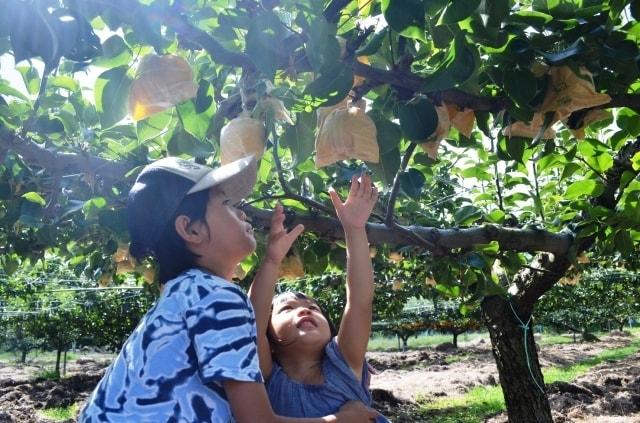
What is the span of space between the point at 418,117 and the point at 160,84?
475mm

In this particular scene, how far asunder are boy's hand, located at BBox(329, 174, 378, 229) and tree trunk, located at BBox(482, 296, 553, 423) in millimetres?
2588

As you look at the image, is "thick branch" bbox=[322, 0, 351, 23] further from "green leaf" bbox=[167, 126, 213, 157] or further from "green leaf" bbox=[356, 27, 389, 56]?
"green leaf" bbox=[167, 126, 213, 157]

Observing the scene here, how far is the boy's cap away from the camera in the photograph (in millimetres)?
1126

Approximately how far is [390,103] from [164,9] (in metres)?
0.49

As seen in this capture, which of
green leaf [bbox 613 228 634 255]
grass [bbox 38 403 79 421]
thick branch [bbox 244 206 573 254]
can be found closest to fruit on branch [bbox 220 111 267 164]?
thick branch [bbox 244 206 573 254]

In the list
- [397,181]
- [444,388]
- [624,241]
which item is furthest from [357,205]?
[444,388]

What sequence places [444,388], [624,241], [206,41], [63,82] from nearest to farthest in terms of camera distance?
[206,41], [63,82], [624,241], [444,388]

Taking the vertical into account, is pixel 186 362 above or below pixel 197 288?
below

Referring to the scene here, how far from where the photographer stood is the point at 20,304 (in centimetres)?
1352

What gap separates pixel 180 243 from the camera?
3.74 ft

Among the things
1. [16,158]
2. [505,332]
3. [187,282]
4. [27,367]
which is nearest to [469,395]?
[505,332]

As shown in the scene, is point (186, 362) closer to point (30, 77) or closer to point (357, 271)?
point (357, 271)

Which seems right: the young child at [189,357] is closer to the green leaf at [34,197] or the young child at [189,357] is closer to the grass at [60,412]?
the green leaf at [34,197]

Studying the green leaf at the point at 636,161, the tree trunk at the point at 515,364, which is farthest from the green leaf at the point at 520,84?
the tree trunk at the point at 515,364
